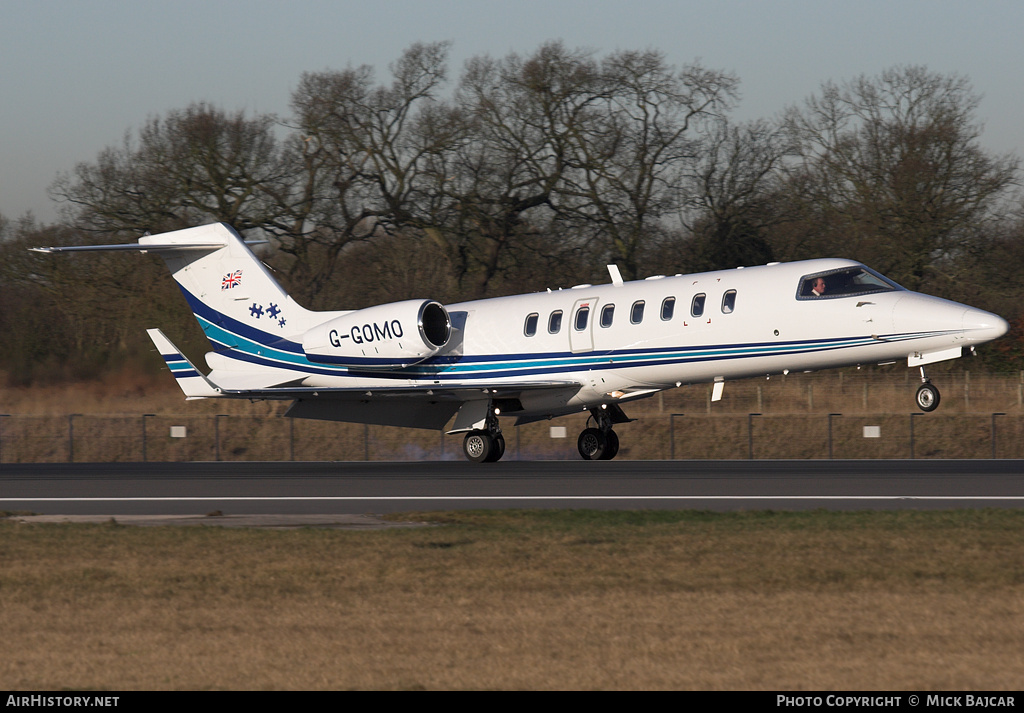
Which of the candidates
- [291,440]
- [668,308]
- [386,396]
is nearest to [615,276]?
[668,308]

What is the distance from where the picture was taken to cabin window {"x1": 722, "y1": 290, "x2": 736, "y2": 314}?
22812mm

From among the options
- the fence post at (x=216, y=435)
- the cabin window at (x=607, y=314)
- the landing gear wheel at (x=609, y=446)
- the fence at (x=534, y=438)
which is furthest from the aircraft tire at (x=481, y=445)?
the fence post at (x=216, y=435)

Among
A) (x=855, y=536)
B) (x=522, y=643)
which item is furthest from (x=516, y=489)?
(x=522, y=643)

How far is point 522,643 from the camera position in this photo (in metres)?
7.78

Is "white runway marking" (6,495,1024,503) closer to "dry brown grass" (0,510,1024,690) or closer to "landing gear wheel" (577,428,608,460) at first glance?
"dry brown grass" (0,510,1024,690)

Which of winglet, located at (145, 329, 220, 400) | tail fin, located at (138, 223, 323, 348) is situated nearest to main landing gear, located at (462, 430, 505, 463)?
tail fin, located at (138, 223, 323, 348)

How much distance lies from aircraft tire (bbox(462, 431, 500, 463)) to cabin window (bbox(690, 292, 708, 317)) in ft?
17.7

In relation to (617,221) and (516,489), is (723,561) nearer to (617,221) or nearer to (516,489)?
(516,489)

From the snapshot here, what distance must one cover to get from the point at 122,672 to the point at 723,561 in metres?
5.71

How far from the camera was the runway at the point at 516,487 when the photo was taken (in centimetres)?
1661

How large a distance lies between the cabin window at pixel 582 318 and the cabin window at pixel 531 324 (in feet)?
3.28

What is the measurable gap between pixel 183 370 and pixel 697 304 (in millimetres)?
10713

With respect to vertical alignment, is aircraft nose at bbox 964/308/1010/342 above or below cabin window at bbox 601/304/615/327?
below

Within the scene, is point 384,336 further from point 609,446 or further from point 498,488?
point 498,488
